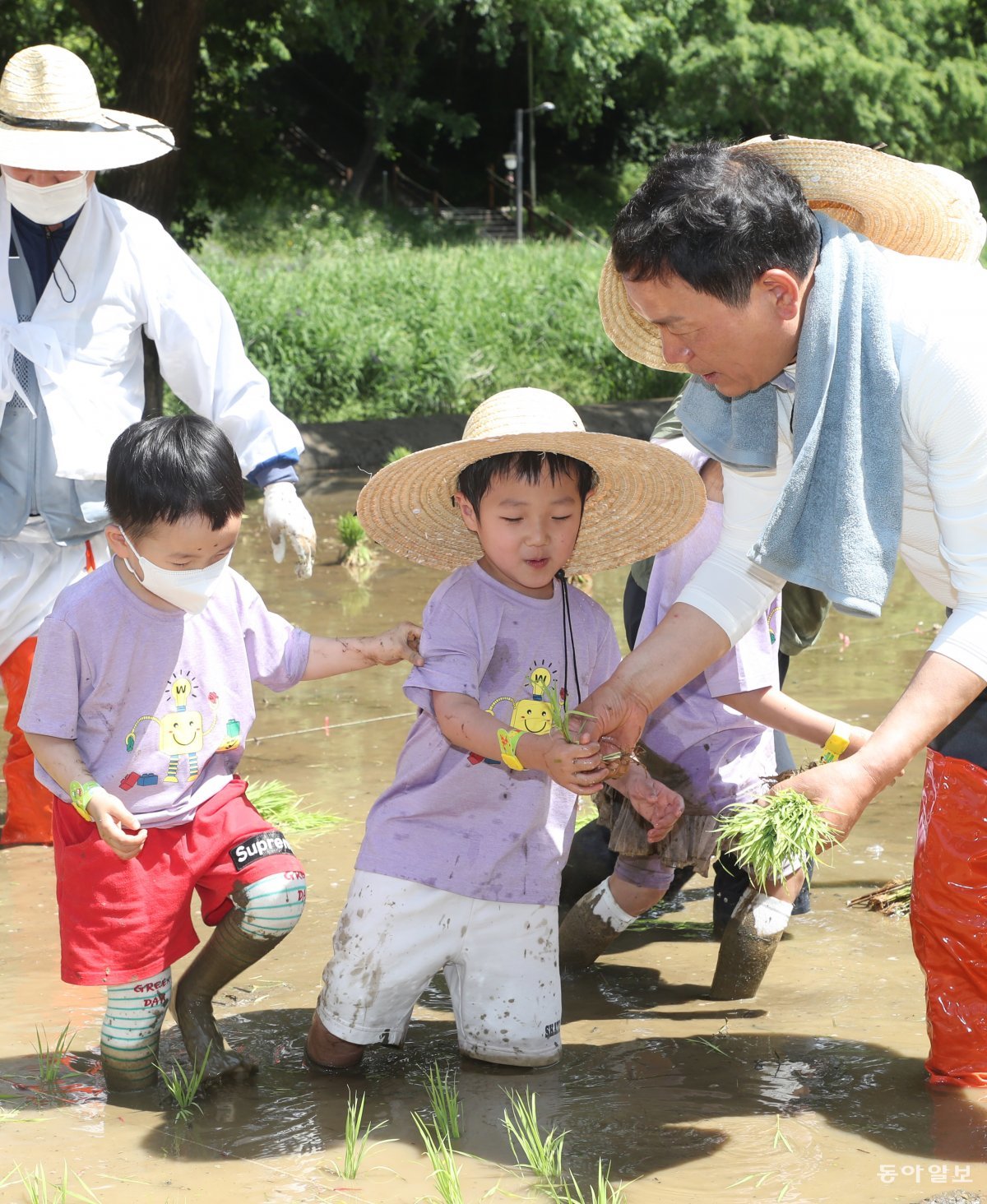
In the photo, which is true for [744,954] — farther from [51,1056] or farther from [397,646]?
[51,1056]

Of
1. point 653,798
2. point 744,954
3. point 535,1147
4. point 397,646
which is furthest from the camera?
point 744,954

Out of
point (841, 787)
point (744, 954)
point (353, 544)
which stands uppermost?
point (841, 787)

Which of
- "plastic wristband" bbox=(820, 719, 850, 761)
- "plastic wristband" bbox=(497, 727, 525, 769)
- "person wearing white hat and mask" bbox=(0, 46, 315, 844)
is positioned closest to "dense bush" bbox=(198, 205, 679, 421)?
"person wearing white hat and mask" bbox=(0, 46, 315, 844)

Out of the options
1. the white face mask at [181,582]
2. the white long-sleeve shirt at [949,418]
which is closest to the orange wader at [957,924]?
the white long-sleeve shirt at [949,418]

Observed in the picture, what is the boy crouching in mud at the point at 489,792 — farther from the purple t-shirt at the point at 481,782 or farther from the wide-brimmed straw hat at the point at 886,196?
the wide-brimmed straw hat at the point at 886,196

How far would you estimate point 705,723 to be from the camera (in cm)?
387

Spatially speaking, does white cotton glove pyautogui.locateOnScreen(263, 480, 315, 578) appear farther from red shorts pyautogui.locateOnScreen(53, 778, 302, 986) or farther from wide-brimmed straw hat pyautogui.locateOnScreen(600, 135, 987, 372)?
wide-brimmed straw hat pyautogui.locateOnScreen(600, 135, 987, 372)

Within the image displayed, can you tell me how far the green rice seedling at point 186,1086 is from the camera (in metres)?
2.96

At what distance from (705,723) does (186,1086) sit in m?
1.57

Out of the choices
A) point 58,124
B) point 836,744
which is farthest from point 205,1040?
point 58,124

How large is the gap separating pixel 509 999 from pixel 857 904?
1.34m

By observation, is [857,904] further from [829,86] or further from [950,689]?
[829,86]

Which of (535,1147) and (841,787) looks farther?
(535,1147)

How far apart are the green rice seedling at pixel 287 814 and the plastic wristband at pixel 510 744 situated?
1835mm
